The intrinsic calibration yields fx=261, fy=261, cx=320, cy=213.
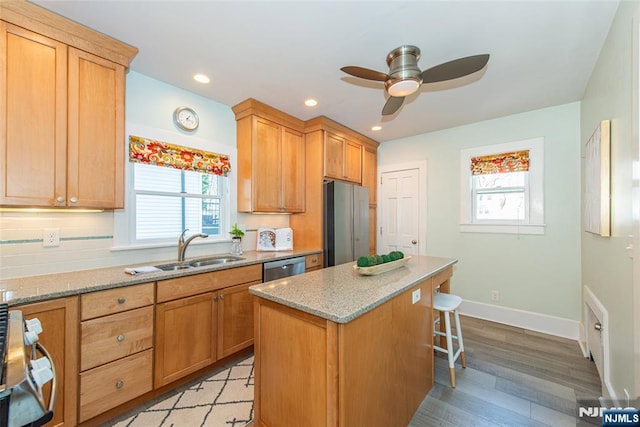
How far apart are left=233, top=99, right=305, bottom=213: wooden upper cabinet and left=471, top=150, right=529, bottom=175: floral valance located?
238 cm

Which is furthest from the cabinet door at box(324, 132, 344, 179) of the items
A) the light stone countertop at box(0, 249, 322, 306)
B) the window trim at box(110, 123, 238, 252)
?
the light stone countertop at box(0, 249, 322, 306)

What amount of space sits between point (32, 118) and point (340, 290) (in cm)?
215

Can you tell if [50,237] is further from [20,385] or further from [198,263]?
[20,385]

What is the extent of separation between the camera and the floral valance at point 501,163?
3.11 meters

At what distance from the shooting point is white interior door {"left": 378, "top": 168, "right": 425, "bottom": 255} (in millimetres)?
3936

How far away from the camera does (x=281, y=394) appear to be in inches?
53.1

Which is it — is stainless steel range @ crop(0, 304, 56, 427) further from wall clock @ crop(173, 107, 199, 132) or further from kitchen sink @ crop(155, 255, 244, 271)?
wall clock @ crop(173, 107, 199, 132)

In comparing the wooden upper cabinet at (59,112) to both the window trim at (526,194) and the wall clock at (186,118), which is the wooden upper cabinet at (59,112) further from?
the window trim at (526,194)

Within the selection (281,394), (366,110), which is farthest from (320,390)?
(366,110)

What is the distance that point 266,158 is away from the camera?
3061 millimetres

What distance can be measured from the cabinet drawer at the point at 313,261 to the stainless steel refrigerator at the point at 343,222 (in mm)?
89

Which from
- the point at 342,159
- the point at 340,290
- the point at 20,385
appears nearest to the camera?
the point at 20,385

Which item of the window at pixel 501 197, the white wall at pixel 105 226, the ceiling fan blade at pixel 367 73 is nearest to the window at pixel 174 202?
the white wall at pixel 105 226

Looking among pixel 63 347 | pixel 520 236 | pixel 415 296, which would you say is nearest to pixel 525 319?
pixel 520 236
